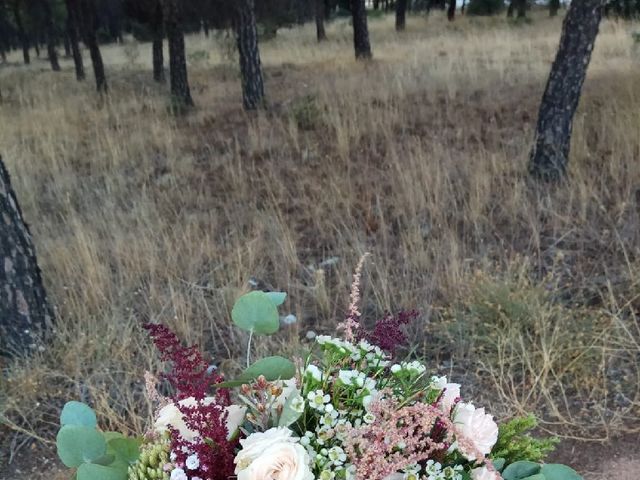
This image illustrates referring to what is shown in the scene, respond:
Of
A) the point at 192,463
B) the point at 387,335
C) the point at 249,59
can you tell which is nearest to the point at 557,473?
the point at 387,335

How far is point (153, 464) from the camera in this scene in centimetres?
112

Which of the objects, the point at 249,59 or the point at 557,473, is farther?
the point at 249,59

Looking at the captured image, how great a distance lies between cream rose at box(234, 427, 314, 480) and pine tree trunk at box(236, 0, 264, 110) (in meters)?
7.89

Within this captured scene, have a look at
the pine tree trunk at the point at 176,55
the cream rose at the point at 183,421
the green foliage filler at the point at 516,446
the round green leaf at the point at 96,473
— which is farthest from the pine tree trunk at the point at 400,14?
the round green leaf at the point at 96,473

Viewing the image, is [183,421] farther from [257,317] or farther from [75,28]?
[75,28]

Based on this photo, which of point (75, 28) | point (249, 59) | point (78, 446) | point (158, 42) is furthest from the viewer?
point (75, 28)

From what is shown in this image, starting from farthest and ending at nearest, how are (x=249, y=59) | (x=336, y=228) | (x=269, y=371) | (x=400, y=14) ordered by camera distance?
(x=400, y=14), (x=249, y=59), (x=336, y=228), (x=269, y=371)

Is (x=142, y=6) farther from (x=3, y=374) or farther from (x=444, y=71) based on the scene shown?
(x=3, y=374)

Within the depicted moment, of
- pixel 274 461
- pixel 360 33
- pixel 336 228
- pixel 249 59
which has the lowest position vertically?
pixel 336 228

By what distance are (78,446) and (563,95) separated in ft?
15.2

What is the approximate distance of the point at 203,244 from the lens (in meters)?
4.13

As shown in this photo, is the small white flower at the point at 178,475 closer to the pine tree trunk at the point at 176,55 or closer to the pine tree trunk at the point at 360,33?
the pine tree trunk at the point at 176,55

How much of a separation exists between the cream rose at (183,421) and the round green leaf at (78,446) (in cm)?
11

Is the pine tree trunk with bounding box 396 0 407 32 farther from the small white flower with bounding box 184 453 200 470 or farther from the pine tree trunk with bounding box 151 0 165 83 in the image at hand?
the small white flower with bounding box 184 453 200 470
